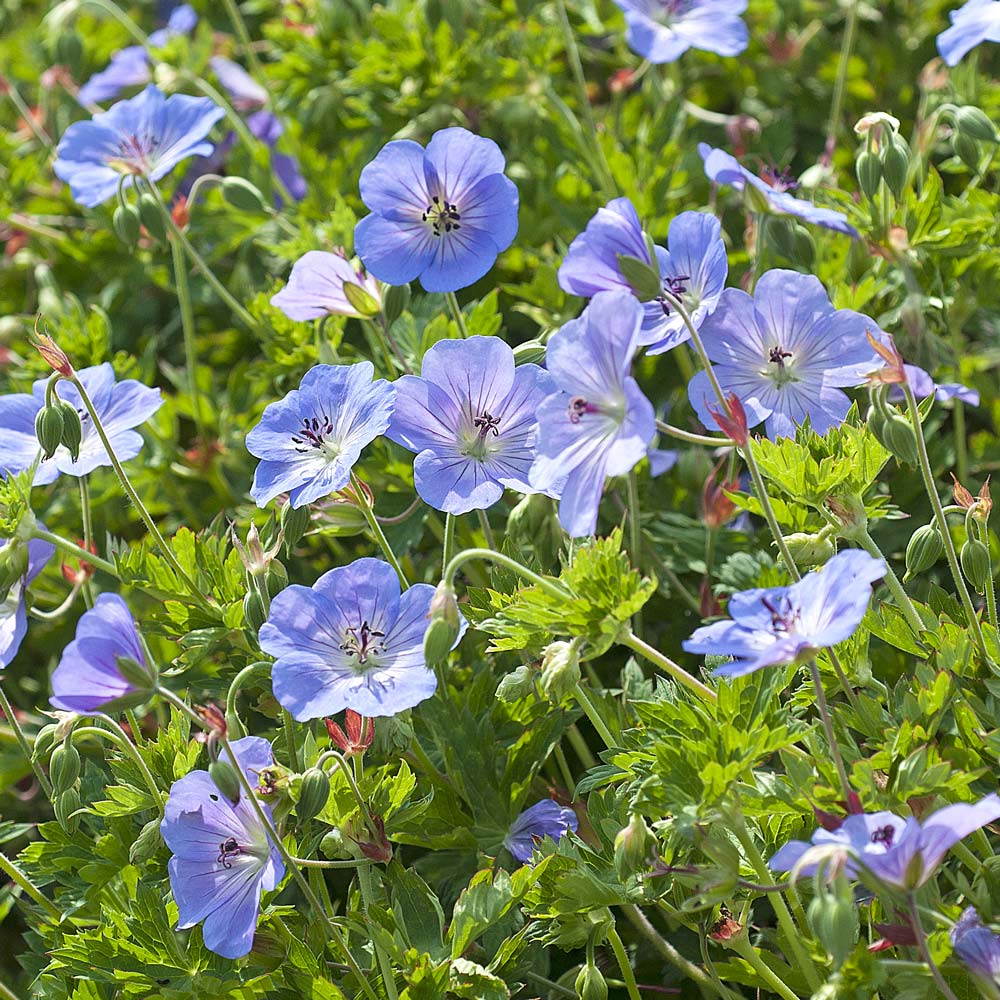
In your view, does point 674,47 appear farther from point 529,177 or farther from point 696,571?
point 696,571

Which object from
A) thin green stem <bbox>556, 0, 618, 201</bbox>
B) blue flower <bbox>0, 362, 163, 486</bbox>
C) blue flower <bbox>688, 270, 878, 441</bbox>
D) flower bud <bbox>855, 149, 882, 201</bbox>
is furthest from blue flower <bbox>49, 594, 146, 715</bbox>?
thin green stem <bbox>556, 0, 618, 201</bbox>

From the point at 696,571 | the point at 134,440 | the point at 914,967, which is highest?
the point at 134,440

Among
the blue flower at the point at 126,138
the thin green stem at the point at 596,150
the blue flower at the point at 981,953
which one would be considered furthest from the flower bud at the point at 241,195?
the blue flower at the point at 981,953

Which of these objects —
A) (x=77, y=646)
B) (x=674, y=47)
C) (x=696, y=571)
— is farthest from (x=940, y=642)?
(x=674, y=47)

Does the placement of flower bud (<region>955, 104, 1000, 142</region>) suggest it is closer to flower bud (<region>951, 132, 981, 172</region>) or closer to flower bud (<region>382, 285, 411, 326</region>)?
flower bud (<region>951, 132, 981, 172</region>)

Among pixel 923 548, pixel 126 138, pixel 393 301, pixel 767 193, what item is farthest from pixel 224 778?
pixel 126 138

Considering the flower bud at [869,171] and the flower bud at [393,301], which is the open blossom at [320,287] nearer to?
the flower bud at [393,301]
